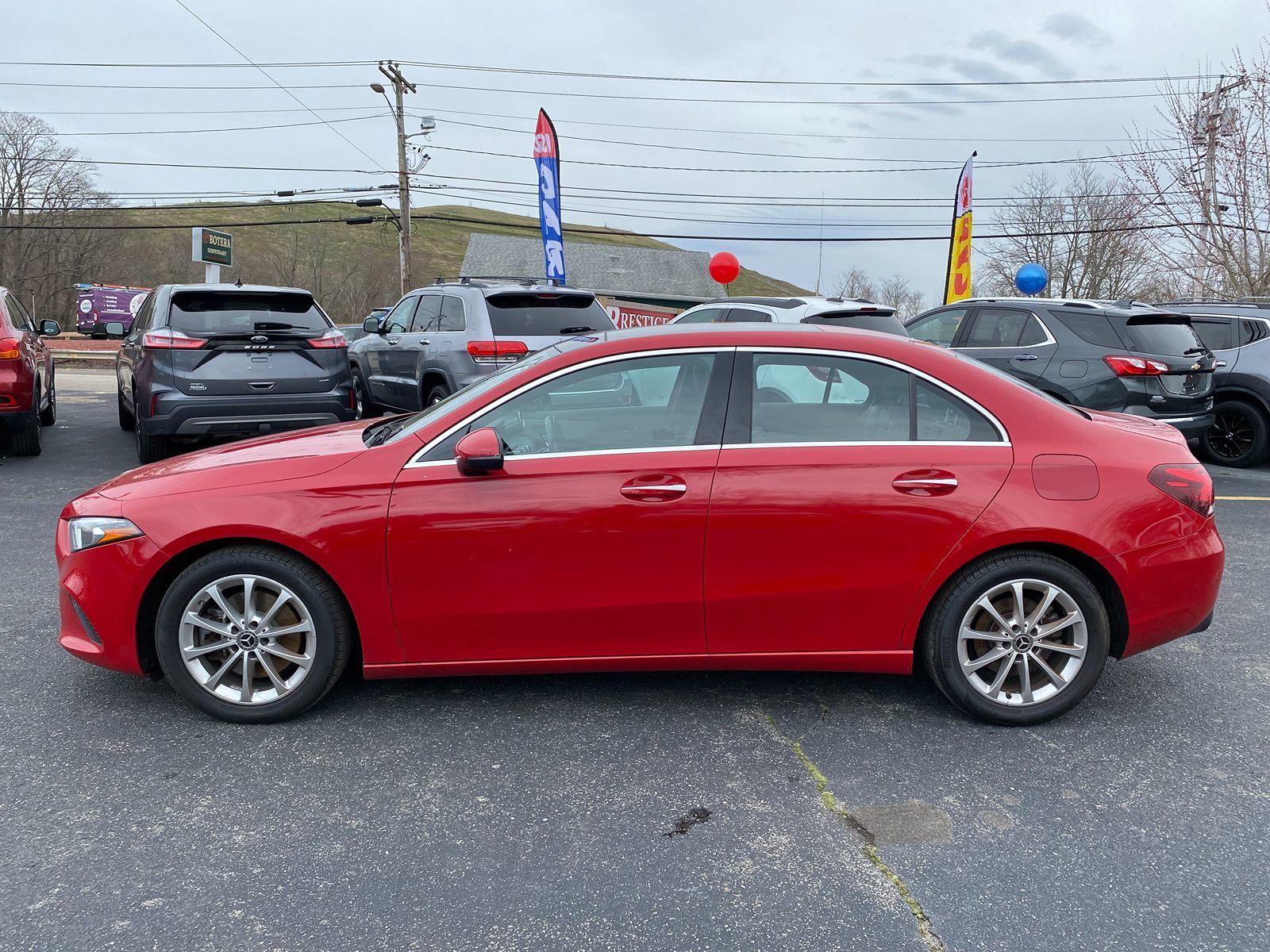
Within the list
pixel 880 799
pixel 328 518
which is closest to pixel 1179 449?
pixel 880 799

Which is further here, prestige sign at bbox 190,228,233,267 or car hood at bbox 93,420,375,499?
prestige sign at bbox 190,228,233,267

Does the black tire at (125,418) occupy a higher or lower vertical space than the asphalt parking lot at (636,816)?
higher

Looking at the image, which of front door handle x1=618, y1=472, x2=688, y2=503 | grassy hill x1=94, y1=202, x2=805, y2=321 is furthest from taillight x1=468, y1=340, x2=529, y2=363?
grassy hill x1=94, y1=202, x2=805, y2=321

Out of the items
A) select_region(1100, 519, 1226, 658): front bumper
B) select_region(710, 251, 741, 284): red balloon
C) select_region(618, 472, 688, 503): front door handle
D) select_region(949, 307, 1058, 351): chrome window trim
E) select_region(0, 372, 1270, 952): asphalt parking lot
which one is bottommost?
select_region(0, 372, 1270, 952): asphalt parking lot

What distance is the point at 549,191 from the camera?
78.5 ft

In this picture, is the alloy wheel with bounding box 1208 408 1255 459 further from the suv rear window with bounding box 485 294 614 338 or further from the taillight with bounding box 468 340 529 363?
the taillight with bounding box 468 340 529 363

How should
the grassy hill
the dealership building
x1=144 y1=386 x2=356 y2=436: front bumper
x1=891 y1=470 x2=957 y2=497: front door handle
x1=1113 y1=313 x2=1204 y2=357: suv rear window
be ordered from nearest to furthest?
1. x1=891 y1=470 x2=957 y2=497: front door handle
2. x1=144 y1=386 x2=356 y2=436: front bumper
3. x1=1113 y1=313 x2=1204 y2=357: suv rear window
4. the dealership building
5. the grassy hill

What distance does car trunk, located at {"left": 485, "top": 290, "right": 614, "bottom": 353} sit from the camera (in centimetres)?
956

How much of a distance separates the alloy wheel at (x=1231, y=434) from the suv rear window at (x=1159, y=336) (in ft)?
6.57

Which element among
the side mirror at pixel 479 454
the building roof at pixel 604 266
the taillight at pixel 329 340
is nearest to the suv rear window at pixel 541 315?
the taillight at pixel 329 340

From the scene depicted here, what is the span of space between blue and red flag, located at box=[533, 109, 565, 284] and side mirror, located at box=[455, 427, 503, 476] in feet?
66.8

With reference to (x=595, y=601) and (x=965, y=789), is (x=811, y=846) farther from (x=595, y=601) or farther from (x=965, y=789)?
(x=595, y=601)

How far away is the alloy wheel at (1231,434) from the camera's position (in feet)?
34.8

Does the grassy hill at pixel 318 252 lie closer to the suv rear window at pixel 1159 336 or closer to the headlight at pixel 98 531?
the suv rear window at pixel 1159 336
